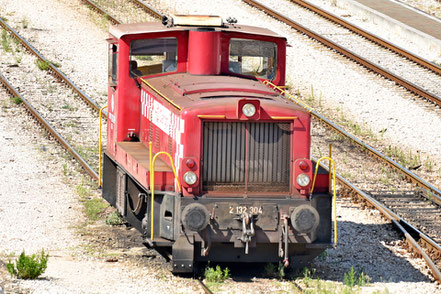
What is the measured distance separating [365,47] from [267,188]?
1390cm

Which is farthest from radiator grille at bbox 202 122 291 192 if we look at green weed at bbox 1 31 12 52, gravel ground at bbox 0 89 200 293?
green weed at bbox 1 31 12 52

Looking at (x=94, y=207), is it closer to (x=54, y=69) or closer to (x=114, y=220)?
(x=114, y=220)

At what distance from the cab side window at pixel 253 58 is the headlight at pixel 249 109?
1773 millimetres

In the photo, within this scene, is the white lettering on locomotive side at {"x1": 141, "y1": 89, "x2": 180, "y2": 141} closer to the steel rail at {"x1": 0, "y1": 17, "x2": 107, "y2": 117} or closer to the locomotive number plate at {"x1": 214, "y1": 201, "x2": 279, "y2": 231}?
the locomotive number plate at {"x1": 214, "y1": 201, "x2": 279, "y2": 231}

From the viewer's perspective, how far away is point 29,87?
21016 millimetres

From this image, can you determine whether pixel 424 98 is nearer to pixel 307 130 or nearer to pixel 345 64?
pixel 345 64

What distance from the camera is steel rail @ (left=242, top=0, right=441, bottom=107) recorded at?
68.1 ft

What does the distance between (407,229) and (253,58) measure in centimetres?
364

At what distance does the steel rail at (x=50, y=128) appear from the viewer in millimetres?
16109

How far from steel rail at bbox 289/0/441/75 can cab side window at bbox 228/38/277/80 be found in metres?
10.7

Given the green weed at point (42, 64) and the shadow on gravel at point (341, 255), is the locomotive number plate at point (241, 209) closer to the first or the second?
the shadow on gravel at point (341, 255)

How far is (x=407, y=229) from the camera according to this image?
13.6 metres

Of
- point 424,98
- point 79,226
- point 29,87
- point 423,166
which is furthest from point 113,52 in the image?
point 424,98

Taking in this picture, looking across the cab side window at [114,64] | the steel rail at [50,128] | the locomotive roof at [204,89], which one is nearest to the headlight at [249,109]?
the locomotive roof at [204,89]
